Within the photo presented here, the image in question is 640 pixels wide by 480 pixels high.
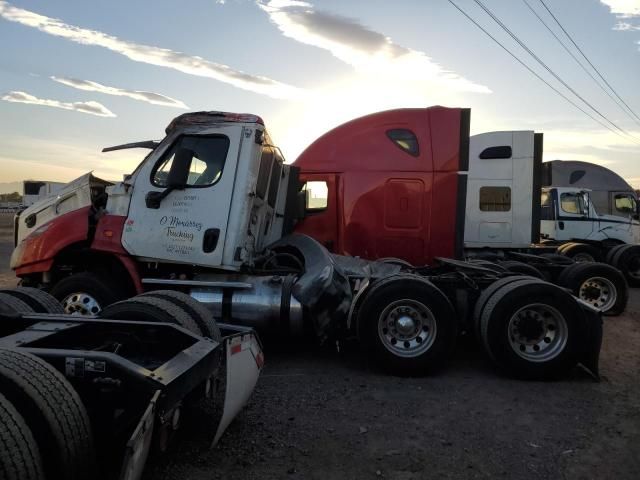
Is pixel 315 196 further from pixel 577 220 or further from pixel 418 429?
pixel 577 220

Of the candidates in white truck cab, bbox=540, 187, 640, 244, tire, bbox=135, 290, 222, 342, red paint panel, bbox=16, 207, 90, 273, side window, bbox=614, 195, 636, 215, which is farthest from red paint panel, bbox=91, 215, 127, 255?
side window, bbox=614, 195, 636, 215

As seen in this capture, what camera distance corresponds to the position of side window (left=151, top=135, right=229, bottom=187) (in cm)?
607

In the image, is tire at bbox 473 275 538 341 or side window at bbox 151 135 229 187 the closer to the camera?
tire at bbox 473 275 538 341

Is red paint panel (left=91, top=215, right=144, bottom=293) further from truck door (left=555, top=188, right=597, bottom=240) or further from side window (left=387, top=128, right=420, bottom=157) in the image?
truck door (left=555, top=188, right=597, bottom=240)

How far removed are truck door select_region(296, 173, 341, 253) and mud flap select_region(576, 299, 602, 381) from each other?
3284 millimetres

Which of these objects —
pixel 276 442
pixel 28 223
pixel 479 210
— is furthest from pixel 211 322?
pixel 479 210

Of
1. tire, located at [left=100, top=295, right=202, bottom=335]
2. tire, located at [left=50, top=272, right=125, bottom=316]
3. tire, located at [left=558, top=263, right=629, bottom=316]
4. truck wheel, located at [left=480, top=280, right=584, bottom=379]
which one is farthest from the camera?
tire, located at [left=558, top=263, right=629, bottom=316]

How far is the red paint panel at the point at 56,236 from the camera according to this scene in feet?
20.0

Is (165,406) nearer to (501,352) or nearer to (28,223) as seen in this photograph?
(501,352)

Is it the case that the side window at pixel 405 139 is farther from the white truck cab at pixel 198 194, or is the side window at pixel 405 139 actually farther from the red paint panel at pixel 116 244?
the red paint panel at pixel 116 244

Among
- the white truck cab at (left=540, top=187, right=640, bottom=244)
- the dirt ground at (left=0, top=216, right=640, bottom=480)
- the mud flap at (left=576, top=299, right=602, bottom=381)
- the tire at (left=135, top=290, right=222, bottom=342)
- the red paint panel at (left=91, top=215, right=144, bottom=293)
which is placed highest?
the white truck cab at (left=540, top=187, right=640, bottom=244)

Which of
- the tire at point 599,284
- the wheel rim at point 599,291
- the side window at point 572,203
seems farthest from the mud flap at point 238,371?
the side window at point 572,203

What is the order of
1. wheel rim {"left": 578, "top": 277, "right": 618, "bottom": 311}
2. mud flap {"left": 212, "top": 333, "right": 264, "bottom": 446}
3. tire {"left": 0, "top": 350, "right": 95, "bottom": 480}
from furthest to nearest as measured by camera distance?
wheel rim {"left": 578, "top": 277, "right": 618, "bottom": 311} → mud flap {"left": 212, "top": 333, "right": 264, "bottom": 446} → tire {"left": 0, "top": 350, "right": 95, "bottom": 480}

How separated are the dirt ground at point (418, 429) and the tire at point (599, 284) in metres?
3.28
